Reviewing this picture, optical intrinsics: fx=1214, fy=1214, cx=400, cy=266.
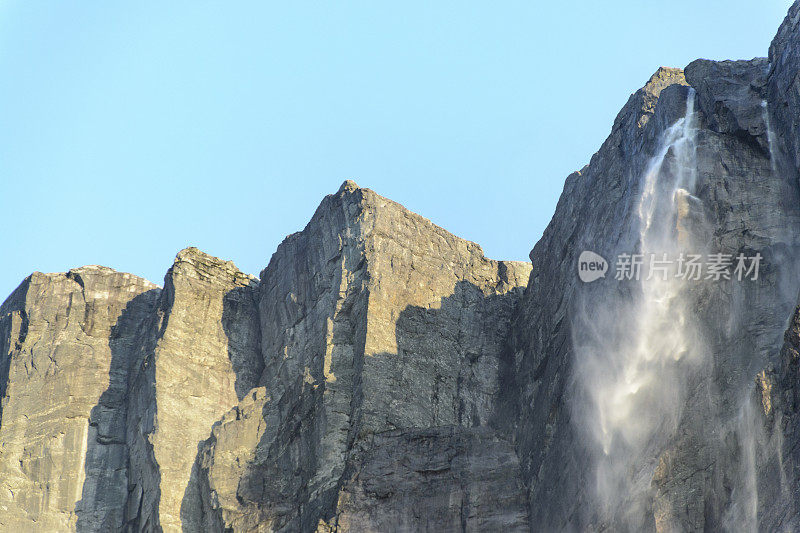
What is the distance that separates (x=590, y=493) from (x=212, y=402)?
2208cm

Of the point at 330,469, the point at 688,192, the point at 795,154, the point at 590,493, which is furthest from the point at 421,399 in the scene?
the point at 795,154

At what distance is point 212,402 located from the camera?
6106 cm

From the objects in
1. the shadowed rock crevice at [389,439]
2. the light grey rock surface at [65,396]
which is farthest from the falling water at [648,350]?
the light grey rock surface at [65,396]

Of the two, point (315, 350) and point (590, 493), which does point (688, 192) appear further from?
point (315, 350)

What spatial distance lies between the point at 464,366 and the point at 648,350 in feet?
38.2

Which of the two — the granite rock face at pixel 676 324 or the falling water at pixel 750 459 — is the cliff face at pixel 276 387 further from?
the falling water at pixel 750 459

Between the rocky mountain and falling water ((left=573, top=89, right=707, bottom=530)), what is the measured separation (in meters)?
0.11

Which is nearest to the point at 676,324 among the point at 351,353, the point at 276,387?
the point at 351,353

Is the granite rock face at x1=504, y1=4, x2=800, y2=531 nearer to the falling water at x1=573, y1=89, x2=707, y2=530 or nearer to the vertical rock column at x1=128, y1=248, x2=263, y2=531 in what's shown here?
the falling water at x1=573, y1=89, x2=707, y2=530

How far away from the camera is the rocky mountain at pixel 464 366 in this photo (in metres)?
45.5

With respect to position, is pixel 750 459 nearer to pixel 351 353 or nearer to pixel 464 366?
pixel 464 366

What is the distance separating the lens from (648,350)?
5022cm

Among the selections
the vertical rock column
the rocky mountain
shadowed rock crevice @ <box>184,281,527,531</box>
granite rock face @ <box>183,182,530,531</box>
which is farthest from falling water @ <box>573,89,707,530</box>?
the vertical rock column

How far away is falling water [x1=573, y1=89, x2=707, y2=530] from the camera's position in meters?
45.8
